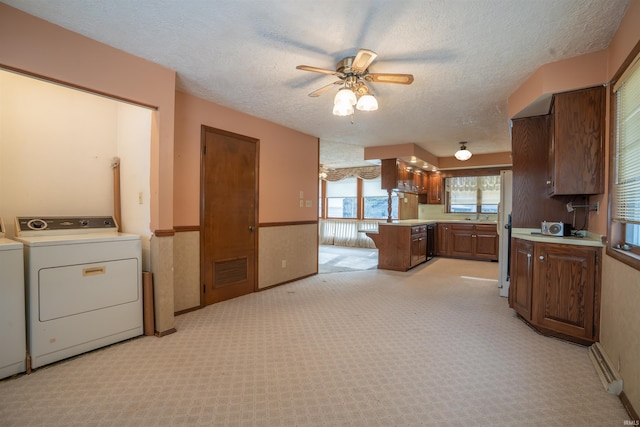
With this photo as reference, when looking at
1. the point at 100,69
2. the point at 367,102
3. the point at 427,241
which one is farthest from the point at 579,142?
the point at 427,241

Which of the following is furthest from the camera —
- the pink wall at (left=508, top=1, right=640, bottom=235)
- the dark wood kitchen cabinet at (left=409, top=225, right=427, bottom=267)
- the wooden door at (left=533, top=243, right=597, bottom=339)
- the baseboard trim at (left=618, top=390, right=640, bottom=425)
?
the dark wood kitchen cabinet at (left=409, top=225, right=427, bottom=267)

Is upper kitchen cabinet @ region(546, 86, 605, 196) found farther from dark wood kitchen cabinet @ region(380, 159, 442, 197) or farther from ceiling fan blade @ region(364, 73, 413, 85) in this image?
dark wood kitchen cabinet @ region(380, 159, 442, 197)

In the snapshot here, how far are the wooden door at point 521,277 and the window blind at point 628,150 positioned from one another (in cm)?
86

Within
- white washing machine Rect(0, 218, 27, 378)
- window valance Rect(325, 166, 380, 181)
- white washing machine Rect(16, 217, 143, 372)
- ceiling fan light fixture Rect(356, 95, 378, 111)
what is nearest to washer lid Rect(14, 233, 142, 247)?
white washing machine Rect(16, 217, 143, 372)

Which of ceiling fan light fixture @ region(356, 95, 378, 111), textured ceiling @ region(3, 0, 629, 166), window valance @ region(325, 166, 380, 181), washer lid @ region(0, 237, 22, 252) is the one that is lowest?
washer lid @ region(0, 237, 22, 252)

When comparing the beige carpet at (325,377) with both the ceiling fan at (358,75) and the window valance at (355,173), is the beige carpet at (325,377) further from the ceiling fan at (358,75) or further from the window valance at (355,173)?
the window valance at (355,173)

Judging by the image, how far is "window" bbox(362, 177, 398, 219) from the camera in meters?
8.35

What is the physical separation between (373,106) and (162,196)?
6.55 ft

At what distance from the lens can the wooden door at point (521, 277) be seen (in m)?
2.85

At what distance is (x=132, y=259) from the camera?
254 cm

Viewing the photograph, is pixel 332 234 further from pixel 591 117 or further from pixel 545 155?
pixel 591 117

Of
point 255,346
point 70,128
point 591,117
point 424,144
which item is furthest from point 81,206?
point 424,144

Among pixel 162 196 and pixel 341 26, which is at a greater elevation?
pixel 341 26

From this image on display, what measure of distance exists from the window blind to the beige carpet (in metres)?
1.17
